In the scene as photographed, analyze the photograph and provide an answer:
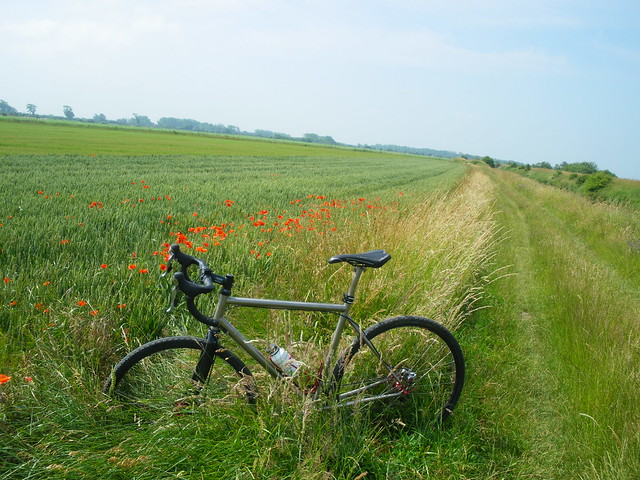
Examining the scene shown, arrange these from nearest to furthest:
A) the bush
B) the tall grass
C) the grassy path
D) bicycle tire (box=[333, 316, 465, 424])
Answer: the tall grass → bicycle tire (box=[333, 316, 465, 424]) → the grassy path → the bush

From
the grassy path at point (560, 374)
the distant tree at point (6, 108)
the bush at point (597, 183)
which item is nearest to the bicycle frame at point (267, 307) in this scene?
the grassy path at point (560, 374)

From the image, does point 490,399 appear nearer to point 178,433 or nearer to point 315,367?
point 315,367

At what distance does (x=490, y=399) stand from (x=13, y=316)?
3753 mm

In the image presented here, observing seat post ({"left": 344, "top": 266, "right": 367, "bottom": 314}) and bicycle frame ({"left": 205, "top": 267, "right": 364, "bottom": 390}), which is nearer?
bicycle frame ({"left": 205, "top": 267, "right": 364, "bottom": 390})

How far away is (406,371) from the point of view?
9.02 feet

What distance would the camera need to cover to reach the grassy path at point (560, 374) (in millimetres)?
2799

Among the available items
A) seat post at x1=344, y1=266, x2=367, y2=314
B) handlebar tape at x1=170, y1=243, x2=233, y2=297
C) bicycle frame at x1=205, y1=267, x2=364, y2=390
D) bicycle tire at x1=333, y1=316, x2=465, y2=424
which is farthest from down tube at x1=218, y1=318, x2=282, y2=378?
seat post at x1=344, y1=266, x2=367, y2=314

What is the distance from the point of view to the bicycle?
7.22 feet

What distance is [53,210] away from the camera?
7.46 m

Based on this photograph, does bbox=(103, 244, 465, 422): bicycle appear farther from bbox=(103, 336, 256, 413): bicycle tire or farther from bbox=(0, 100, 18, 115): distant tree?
bbox=(0, 100, 18, 115): distant tree

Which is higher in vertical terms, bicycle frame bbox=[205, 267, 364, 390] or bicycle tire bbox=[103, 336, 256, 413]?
bicycle frame bbox=[205, 267, 364, 390]

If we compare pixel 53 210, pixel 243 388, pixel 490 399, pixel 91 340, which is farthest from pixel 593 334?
pixel 53 210

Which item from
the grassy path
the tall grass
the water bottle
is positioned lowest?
the grassy path

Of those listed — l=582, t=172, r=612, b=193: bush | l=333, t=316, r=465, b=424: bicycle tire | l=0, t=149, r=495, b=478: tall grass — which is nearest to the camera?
l=0, t=149, r=495, b=478: tall grass
